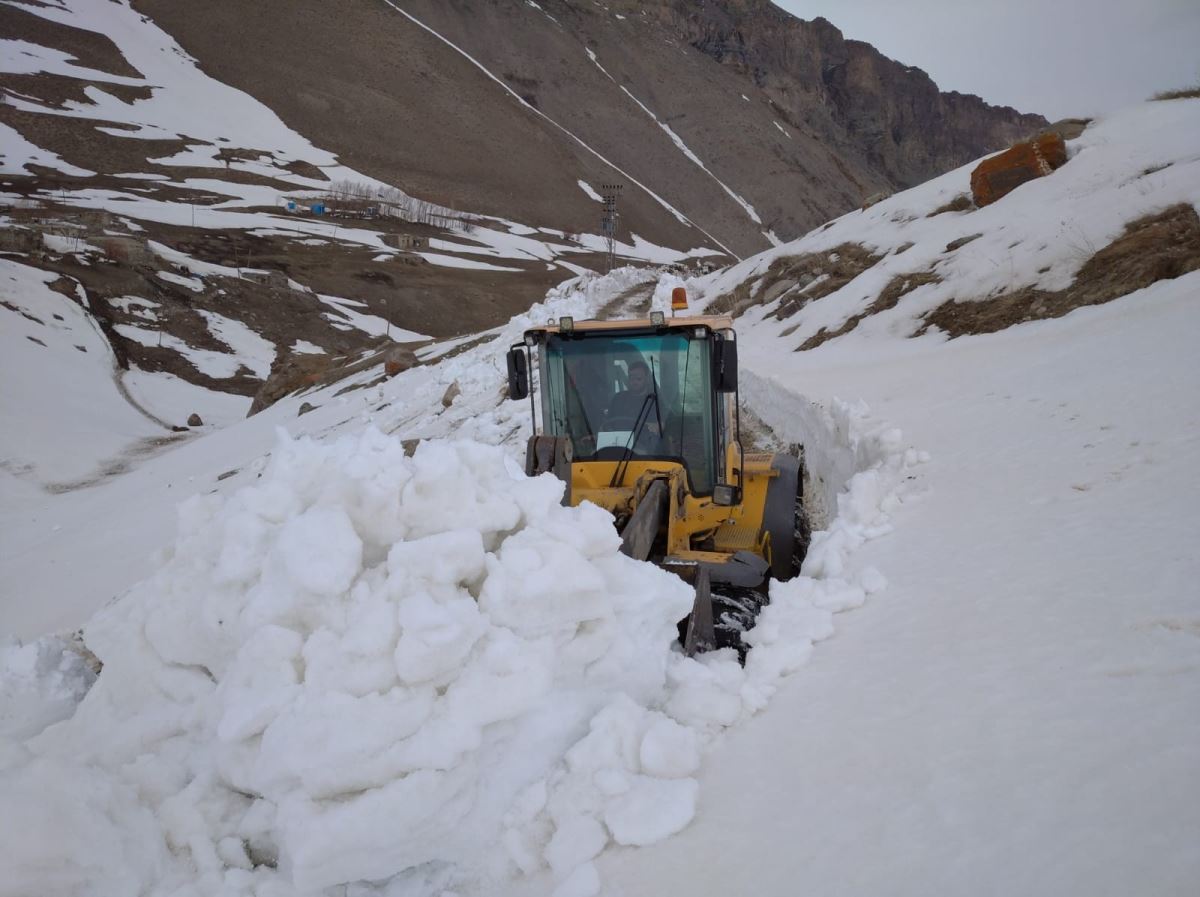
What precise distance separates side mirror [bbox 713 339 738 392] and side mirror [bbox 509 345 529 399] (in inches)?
52.0

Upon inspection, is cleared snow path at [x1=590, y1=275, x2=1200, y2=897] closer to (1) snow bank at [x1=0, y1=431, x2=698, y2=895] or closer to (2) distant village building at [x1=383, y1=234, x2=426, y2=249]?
(1) snow bank at [x1=0, y1=431, x2=698, y2=895]

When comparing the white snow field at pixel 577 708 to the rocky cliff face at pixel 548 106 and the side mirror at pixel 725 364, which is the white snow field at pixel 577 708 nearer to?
the side mirror at pixel 725 364

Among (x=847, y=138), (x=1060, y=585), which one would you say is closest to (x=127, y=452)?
(x=1060, y=585)

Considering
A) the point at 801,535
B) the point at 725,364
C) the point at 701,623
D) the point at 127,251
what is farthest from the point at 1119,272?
the point at 127,251

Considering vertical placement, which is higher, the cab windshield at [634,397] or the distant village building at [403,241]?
the distant village building at [403,241]

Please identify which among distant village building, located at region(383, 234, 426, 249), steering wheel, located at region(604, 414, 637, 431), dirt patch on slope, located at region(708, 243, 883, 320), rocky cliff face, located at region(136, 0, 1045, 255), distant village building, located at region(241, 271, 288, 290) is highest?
rocky cliff face, located at region(136, 0, 1045, 255)

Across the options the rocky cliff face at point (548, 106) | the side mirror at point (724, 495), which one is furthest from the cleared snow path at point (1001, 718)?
the rocky cliff face at point (548, 106)

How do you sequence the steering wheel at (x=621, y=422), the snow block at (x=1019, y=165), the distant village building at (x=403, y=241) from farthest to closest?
the distant village building at (x=403, y=241) → the snow block at (x=1019, y=165) → the steering wheel at (x=621, y=422)

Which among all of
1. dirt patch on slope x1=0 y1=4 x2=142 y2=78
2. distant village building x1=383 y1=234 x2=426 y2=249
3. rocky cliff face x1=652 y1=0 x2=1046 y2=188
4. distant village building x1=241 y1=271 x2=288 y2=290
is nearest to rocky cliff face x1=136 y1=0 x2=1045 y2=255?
rocky cliff face x1=652 y1=0 x2=1046 y2=188

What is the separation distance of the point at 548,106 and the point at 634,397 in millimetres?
115613

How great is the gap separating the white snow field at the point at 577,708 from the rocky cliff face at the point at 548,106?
8883 centimetres

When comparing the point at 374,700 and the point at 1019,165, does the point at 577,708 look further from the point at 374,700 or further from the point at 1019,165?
the point at 1019,165

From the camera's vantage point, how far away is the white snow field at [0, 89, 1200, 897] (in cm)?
242

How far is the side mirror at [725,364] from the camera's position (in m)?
5.76
